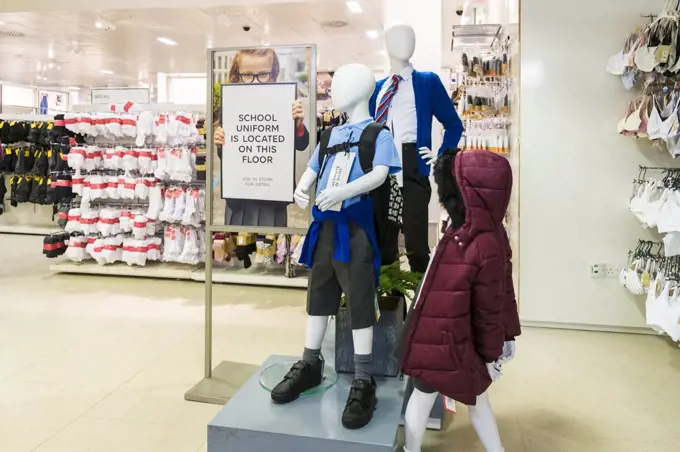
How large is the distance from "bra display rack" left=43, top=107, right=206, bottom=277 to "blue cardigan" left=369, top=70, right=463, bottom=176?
10.8ft

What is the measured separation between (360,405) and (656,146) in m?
3.20

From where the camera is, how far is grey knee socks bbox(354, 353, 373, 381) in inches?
86.4

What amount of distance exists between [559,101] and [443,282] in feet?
9.47

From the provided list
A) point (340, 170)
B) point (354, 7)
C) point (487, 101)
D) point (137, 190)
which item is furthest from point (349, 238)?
point (354, 7)

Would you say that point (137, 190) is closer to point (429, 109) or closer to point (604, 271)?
point (429, 109)

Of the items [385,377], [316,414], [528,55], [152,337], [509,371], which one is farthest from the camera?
[528,55]

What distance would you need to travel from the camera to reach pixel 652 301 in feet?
11.9

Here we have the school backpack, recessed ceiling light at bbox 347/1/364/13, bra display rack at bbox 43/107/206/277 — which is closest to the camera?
the school backpack

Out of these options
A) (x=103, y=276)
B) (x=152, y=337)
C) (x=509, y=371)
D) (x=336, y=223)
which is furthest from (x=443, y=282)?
(x=103, y=276)

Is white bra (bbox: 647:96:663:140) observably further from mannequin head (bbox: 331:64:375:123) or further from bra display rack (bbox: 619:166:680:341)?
mannequin head (bbox: 331:64:375:123)

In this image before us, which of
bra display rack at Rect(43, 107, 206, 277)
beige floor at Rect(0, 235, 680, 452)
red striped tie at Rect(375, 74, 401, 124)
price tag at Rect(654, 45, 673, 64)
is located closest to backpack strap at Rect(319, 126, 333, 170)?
red striped tie at Rect(375, 74, 401, 124)

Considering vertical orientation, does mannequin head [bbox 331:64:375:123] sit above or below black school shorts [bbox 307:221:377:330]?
above

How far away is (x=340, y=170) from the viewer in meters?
2.21

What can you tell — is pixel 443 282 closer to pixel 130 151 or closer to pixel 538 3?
pixel 538 3
